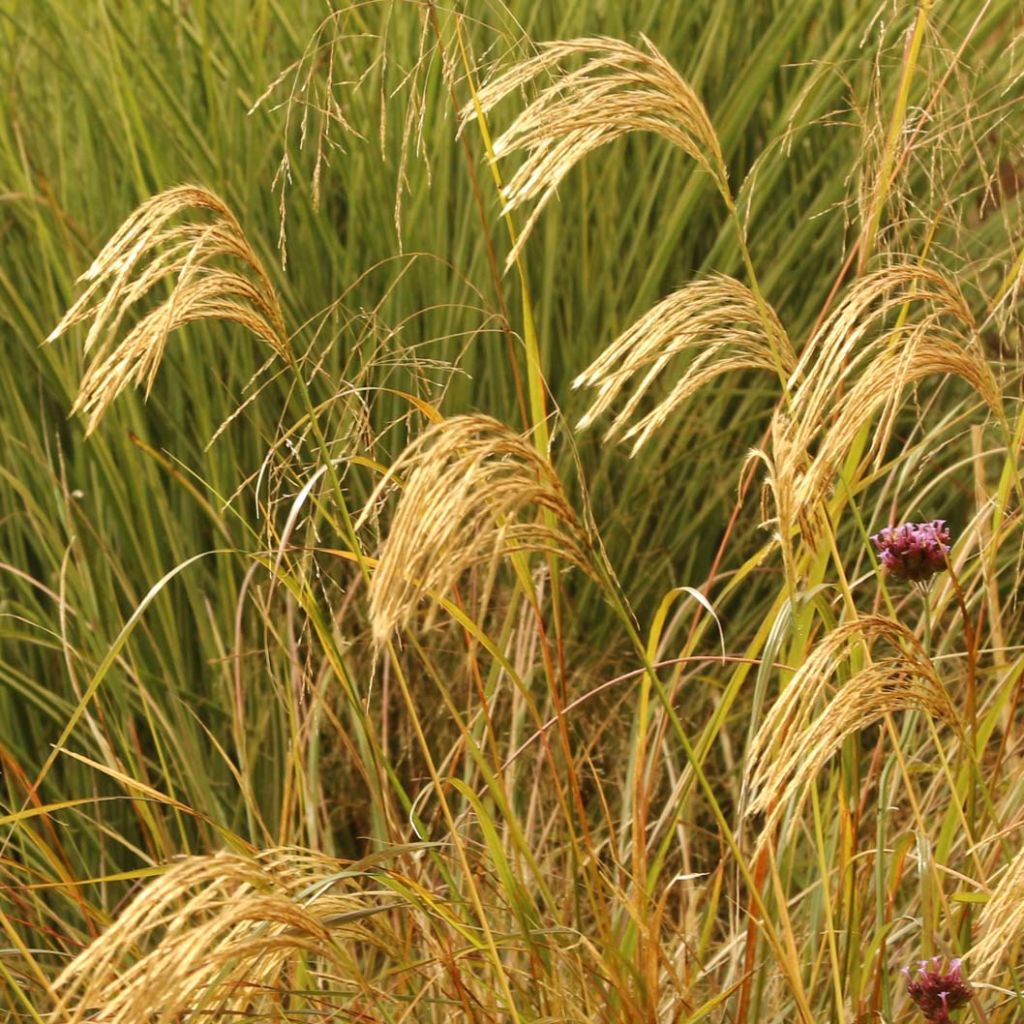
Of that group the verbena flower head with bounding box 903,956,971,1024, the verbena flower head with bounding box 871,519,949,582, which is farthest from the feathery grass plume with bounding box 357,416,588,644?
the verbena flower head with bounding box 903,956,971,1024

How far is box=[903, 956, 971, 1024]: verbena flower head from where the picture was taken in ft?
3.56

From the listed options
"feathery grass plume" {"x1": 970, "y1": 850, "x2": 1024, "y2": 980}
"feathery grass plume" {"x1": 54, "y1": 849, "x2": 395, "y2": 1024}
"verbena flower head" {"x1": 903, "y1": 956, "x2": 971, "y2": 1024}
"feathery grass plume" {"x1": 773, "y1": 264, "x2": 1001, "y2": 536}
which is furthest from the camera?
"verbena flower head" {"x1": 903, "y1": 956, "x2": 971, "y2": 1024}

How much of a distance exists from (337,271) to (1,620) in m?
0.62

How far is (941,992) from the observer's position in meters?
1.10

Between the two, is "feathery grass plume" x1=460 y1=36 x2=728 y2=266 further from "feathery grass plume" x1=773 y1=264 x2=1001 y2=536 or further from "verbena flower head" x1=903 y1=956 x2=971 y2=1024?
"verbena flower head" x1=903 y1=956 x2=971 y2=1024

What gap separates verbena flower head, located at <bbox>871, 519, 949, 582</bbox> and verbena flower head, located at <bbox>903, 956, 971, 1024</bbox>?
11.2 inches

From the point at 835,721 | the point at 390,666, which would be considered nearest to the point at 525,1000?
the point at 835,721

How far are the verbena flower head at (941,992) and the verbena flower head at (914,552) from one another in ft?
0.94

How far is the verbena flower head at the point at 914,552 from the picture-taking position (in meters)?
1.18

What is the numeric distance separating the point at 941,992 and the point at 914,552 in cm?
32

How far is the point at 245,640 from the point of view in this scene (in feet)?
6.52

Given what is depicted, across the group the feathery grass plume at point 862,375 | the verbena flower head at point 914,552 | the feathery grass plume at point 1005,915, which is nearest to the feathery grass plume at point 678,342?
the feathery grass plume at point 862,375

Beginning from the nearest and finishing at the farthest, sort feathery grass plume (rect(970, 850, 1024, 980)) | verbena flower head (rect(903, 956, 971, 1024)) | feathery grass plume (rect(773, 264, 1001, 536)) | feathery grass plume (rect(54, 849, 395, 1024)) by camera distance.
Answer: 1. feathery grass plume (rect(54, 849, 395, 1024))
2. feathery grass plume (rect(970, 850, 1024, 980))
3. feathery grass plume (rect(773, 264, 1001, 536))
4. verbena flower head (rect(903, 956, 971, 1024))

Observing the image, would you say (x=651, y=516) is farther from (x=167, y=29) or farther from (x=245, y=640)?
(x=167, y=29)
